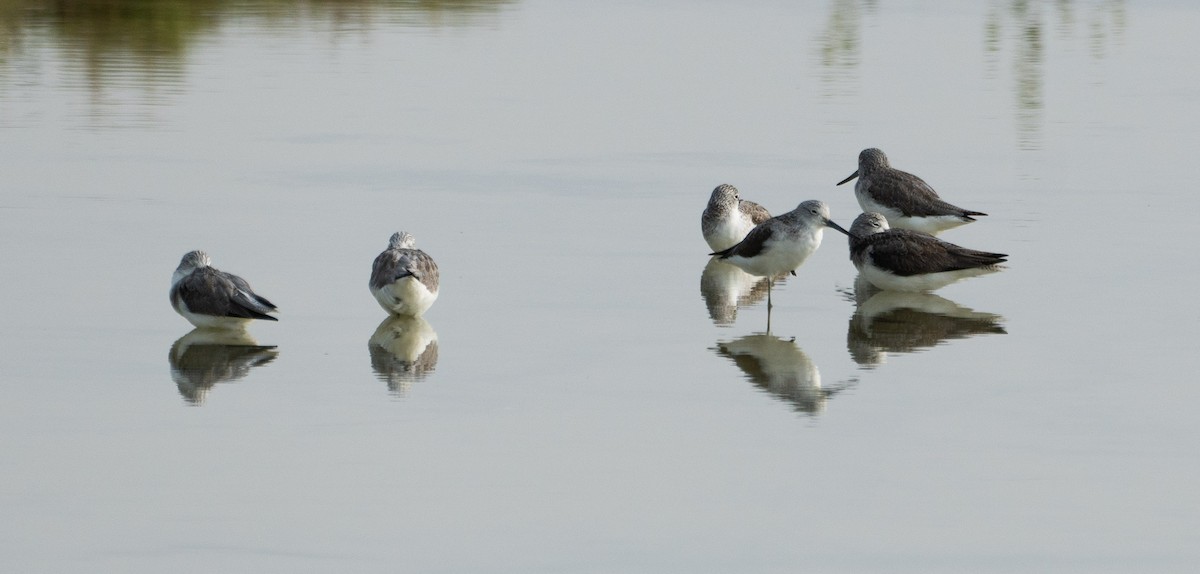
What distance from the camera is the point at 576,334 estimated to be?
11.3 m

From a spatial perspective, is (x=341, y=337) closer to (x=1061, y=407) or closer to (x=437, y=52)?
(x=1061, y=407)

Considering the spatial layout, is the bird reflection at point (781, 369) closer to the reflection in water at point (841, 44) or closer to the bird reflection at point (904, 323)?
the bird reflection at point (904, 323)

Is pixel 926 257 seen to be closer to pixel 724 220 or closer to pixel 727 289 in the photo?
pixel 727 289

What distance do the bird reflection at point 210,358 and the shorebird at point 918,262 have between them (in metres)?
4.52

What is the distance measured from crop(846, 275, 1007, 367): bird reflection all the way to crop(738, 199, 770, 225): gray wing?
1.77m

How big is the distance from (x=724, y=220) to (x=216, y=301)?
4825mm

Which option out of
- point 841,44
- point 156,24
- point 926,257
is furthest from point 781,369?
point 156,24

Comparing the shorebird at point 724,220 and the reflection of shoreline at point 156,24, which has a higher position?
the reflection of shoreline at point 156,24

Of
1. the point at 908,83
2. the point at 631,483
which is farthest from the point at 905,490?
the point at 908,83

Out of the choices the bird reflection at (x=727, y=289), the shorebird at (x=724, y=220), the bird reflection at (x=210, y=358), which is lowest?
the bird reflection at (x=210, y=358)

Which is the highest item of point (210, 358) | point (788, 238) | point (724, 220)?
point (724, 220)

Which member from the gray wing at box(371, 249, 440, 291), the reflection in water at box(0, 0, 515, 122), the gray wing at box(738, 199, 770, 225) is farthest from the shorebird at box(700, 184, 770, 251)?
the reflection in water at box(0, 0, 515, 122)

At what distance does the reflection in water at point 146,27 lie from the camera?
24750 mm

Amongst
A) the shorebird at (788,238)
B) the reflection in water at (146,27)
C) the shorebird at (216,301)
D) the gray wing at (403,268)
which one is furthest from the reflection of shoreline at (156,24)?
the shorebird at (788,238)
